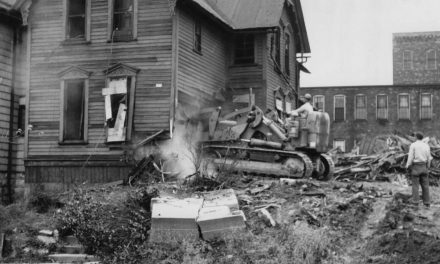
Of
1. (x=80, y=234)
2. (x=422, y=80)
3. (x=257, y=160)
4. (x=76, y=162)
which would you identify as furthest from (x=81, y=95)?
(x=422, y=80)

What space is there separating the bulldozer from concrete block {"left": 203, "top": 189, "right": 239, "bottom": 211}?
209 cm

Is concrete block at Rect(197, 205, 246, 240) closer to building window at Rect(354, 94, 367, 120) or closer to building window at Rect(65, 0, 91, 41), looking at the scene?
building window at Rect(65, 0, 91, 41)

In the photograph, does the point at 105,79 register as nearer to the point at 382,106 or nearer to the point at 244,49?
the point at 244,49

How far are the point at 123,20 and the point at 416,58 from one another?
39549 millimetres

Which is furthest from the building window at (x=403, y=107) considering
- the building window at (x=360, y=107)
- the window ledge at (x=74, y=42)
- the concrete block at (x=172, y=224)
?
the concrete block at (x=172, y=224)

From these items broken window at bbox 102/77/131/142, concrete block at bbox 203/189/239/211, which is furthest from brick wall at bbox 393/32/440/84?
concrete block at bbox 203/189/239/211

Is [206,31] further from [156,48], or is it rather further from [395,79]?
[395,79]

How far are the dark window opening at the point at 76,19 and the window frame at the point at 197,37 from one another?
12.7ft

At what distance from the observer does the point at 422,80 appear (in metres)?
53.0

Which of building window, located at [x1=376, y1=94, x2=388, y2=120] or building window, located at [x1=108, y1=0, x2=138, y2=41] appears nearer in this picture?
building window, located at [x1=108, y1=0, x2=138, y2=41]

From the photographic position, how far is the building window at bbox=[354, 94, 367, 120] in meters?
44.4

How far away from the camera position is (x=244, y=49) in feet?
80.5

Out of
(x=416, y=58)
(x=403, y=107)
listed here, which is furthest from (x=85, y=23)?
(x=416, y=58)

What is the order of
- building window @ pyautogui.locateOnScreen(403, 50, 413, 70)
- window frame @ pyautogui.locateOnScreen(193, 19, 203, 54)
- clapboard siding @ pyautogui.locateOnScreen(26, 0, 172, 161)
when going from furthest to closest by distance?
building window @ pyautogui.locateOnScreen(403, 50, 413, 70)
window frame @ pyautogui.locateOnScreen(193, 19, 203, 54)
clapboard siding @ pyautogui.locateOnScreen(26, 0, 172, 161)
